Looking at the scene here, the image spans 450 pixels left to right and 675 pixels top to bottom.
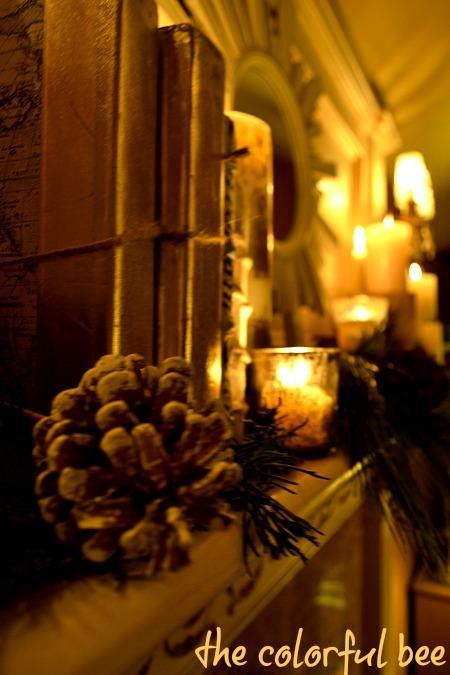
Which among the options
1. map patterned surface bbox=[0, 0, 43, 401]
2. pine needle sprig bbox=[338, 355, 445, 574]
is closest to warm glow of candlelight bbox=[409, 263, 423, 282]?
pine needle sprig bbox=[338, 355, 445, 574]

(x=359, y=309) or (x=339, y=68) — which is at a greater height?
(x=339, y=68)

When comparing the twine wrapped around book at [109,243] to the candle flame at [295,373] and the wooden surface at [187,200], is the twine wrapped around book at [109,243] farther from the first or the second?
the candle flame at [295,373]

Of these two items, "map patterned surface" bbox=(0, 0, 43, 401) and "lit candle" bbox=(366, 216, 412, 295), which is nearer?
"map patterned surface" bbox=(0, 0, 43, 401)

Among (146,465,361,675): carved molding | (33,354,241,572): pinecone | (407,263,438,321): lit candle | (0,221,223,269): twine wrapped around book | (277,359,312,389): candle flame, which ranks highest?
(407,263,438,321): lit candle

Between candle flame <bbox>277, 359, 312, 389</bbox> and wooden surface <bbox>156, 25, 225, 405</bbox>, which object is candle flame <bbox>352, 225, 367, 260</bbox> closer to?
candle flame <bbox>277, 359, 312, 389</bbox>

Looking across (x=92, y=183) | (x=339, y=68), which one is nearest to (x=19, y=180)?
(x=92, y=183)

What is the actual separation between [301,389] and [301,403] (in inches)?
0.7

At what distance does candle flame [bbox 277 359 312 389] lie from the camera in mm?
602

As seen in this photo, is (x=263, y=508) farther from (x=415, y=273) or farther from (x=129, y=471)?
(x=415, y=273)

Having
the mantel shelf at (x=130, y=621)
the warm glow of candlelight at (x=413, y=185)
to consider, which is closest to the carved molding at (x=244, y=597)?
the mantel shelf at (x=130, y=621)

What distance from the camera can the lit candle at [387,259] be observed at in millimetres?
1146

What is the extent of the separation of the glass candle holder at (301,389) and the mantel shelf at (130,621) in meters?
0.19

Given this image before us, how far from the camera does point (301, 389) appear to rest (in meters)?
0.58

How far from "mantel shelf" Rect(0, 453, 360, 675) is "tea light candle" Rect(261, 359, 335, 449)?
7.2 inches
